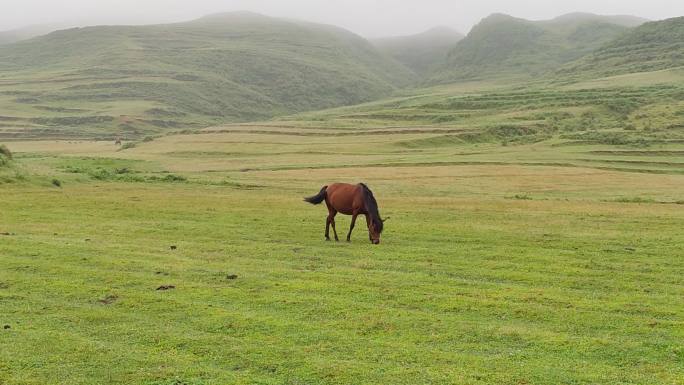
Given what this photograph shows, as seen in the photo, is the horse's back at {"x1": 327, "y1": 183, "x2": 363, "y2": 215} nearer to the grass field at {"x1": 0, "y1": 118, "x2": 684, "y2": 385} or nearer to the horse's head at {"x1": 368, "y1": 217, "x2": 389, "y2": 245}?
the horse's head at {"x1": 368, "y1": 217, "x2": 389, "y2": 245}

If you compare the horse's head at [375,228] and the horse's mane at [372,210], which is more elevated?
the horse's mane at [372,210]

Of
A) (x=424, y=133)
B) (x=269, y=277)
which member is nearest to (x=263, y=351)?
(x=269, y=277)

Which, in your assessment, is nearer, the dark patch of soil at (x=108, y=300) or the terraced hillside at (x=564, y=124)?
the dark patch of soil at (x=108, y=300)

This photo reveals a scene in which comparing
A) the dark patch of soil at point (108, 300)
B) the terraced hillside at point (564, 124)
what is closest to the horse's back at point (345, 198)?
the dark patch of soil at point (108, 300)

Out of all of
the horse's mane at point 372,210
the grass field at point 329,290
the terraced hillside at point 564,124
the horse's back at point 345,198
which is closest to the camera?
the grass field at point 329,290

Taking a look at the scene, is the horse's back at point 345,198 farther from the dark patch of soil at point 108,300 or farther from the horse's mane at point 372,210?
the dark patch of soil at point 108,300

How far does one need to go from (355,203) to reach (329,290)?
846 centimetres

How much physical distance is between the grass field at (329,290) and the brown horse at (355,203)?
2.53ft

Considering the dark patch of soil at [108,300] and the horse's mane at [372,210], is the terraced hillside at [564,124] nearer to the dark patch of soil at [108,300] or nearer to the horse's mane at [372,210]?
the horse's mane at [372,210]

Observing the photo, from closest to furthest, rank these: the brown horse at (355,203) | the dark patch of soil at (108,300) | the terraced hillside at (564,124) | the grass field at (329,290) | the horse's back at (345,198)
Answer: the grass field at (329,290)
the dark patch of soil at (108,300)
the brown horse at (355,203)
the horse's back at (345,198)
the terraced hillside at (564,124)

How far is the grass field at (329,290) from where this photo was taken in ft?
38.8

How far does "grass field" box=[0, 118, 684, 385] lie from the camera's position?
11.8 meters

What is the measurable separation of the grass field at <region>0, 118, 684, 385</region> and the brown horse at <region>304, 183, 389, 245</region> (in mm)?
771

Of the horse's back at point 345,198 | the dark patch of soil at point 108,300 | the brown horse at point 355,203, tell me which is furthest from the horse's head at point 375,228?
the dark patch of soil at point 108,300
